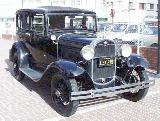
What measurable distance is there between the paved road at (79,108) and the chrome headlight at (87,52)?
1174mm

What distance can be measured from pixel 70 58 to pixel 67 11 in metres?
1.57

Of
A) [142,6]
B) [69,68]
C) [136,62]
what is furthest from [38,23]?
[142,6]

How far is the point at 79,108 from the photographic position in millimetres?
6965

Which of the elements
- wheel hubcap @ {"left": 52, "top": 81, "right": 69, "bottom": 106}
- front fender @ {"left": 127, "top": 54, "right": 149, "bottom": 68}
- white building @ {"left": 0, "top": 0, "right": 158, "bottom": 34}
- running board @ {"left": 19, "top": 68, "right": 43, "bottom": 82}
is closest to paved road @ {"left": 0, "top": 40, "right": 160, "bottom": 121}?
wheel hubcap @ {"left": 52, "top": 81, "right": 69, "bottom": 106}

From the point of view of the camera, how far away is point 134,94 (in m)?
7.52

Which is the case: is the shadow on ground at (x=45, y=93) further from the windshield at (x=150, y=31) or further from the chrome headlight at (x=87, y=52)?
the windshield at (x=150, y=31)

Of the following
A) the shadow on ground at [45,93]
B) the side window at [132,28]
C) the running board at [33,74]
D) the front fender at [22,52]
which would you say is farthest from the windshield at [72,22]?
the side window at [132,28]

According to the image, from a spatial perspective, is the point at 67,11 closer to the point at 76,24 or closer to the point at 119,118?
the point at 76,24

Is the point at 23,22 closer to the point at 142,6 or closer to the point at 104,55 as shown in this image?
the point at 104,55

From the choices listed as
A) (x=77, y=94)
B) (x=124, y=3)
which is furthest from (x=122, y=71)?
(x=124, y=3)

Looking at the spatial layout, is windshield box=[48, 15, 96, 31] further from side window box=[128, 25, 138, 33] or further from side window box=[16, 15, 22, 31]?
side window box=[128, 25, 138, 33]

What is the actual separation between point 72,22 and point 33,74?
1692mm

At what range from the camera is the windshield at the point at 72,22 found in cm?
797

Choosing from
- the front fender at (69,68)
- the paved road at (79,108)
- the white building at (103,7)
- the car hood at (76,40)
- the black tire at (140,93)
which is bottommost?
the paved road at (79,108)
